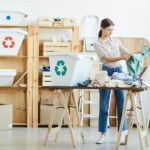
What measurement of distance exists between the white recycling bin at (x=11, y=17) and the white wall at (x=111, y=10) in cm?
36

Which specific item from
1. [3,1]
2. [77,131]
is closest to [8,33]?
[3,1]

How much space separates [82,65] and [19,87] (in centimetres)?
212

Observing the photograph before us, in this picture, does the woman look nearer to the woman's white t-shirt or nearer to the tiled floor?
the woman's white t-shirt

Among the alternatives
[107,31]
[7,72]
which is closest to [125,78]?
[107,31]

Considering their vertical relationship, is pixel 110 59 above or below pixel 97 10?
below

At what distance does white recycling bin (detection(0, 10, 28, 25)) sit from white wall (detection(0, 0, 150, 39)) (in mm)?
363

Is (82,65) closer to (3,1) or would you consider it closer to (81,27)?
(81,27)

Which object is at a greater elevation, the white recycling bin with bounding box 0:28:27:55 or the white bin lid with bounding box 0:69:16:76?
the white recycling bin with bounding box 0:28:27:55

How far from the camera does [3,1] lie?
6.31 metres

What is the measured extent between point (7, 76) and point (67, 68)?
1975 millimetres

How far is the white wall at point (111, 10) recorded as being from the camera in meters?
6.35

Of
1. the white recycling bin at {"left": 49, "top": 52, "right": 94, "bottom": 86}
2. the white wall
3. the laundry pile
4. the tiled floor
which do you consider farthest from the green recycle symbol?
the white wall

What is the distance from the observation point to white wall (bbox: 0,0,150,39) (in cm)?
635

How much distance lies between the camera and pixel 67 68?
4188 millimetres
